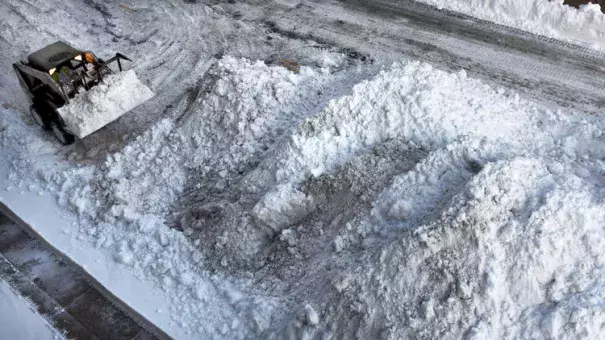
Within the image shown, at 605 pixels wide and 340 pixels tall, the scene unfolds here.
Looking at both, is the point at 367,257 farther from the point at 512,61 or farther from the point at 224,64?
the point at 512,61

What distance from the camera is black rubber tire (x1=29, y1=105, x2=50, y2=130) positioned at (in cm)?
853

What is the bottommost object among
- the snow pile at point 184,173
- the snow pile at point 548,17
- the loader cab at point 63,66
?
the snow pile at point 184,173

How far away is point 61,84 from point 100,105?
0.61 metres

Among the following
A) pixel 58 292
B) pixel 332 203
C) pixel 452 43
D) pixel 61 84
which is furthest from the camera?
pixel 452 43

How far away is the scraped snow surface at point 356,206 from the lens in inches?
203

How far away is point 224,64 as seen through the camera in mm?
8445

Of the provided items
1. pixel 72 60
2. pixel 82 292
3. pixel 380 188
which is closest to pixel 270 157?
pixel 380 188

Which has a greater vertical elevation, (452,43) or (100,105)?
(452,43)

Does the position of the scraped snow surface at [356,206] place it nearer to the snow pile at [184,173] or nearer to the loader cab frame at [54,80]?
the snow pile at [184,173]

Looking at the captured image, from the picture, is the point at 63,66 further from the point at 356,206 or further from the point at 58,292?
the point at 356,206

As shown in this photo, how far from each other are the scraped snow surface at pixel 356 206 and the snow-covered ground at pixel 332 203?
2 cm

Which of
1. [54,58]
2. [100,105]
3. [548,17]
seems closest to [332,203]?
[100,105]

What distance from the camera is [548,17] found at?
10.2 m

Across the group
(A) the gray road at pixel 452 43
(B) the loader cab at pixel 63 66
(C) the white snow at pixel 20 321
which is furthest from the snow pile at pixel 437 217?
(B) the loader cab at pixel 63 66
